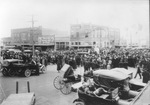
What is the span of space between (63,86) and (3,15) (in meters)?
4.51

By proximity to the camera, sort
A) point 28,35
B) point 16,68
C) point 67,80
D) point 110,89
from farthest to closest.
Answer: point 28,35 < point 16,68 < point 67,80 < point 110,89

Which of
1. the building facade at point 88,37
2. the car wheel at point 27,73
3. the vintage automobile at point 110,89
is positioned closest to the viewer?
the vintage automobile at point 110,89

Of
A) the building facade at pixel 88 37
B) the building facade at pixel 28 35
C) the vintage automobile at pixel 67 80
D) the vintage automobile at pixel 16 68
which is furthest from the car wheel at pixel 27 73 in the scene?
the building facade at pixel 28 35

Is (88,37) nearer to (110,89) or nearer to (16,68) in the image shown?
(16,68)

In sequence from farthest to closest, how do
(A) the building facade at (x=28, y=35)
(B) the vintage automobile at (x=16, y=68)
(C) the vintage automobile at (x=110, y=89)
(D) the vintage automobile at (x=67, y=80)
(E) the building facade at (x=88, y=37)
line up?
(A) the building facade at (x=28, y=35) → (E) the building facade at (x=88, y=37) → (B) the vintage automobile at (x=16, y=68) → (D) the vintage automobile at (x=67, y=80) → (C) the vintage automobile at (x=110, y=89)

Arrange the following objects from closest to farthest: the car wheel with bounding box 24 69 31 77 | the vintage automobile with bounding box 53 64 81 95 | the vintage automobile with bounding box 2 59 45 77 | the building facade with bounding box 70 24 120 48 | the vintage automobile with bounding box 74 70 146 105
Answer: the vintage automobile with bounding box 74 70 146 105 → the vintage automobile with bounding box 53 64 81 95 → the vintage automobile with bounding box 2 59 45 77 → the car wheel with bounding box 24 69 31 77 → the building facade with bounding box 70 24 120 48

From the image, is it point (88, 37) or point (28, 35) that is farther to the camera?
point (28, 35)

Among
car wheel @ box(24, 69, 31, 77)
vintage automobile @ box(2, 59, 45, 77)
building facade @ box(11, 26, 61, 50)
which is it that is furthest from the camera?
building facade @ box(11, 26, 61, 50)

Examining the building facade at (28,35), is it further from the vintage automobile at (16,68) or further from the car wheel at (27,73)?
the car wheel at (27,73)

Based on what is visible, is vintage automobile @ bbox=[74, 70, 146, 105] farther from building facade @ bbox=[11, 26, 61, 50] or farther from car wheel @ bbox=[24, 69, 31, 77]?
building facade @ bbox=[11, 26, 61, 50]

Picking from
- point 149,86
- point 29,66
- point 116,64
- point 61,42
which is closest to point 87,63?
point 116,64

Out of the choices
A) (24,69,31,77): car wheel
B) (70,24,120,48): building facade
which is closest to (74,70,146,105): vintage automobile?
(24,69,31,77): car wheel

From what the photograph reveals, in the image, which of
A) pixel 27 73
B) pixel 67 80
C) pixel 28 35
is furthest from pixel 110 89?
pixel 28 35

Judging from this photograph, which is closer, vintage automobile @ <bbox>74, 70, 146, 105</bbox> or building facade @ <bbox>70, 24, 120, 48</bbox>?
vintage automobile @ <bbox>74, 70, 146, 105</bbox>
